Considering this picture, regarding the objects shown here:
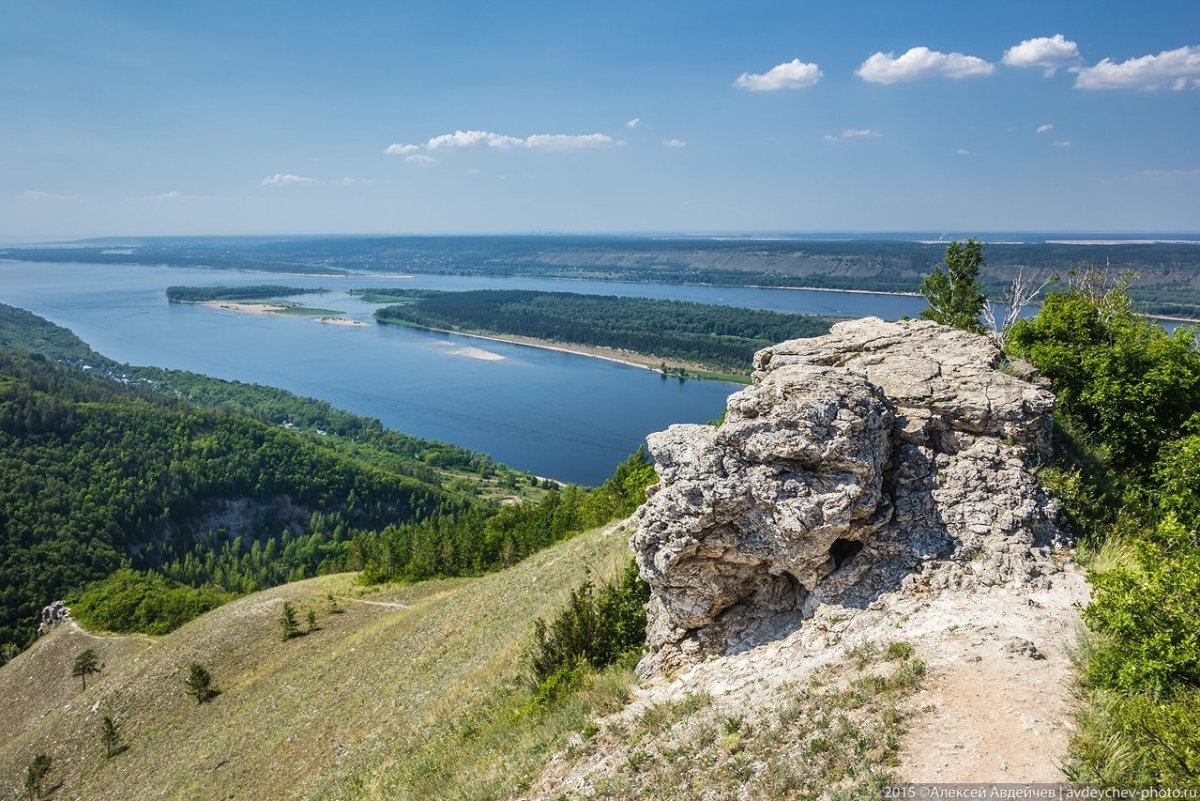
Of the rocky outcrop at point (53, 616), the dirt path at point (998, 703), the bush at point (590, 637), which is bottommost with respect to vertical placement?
the rocky outcrop at point (53, 616)

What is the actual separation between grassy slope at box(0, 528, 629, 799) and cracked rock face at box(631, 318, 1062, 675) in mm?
6103

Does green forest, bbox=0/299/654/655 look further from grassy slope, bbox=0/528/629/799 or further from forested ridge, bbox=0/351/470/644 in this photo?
grassy slope, bbox=0/528/629/799

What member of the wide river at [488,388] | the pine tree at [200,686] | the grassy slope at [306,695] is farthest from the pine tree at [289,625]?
the wide river at [488,388]

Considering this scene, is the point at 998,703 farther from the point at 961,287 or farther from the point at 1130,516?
the point at 961,287

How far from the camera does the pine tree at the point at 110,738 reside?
86.4 feet

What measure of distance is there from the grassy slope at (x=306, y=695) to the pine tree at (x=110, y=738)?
317 mm

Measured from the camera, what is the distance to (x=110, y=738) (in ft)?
86.8

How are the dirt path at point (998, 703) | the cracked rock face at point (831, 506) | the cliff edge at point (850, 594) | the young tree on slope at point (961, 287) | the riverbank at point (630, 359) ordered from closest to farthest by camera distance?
the dirt path at point (998, 703) < the cliff edge at point (850, 594) < the cracked rock face at point (831, 506) < the young tree on slope at point (961, 287) < the riverbank at point (630, 359)

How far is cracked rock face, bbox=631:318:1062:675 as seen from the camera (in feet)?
38.0

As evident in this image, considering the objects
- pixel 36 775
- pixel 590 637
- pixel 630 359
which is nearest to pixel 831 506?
pixel 590 637

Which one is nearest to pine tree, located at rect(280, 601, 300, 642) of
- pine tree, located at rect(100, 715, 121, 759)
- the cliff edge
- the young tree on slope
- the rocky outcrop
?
pine tree, located at rect(100, 715, 121, 759)

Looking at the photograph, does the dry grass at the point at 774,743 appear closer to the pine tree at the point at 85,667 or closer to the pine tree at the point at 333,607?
the pine tree at the point at 333,607

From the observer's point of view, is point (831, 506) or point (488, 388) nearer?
point (831, 506)

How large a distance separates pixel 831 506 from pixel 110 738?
100 ft
